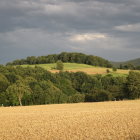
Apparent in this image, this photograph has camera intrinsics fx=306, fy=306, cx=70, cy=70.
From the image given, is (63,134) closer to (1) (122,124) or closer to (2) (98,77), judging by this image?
(1) (122,124)

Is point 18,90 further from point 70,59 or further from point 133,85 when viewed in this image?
point 70,59

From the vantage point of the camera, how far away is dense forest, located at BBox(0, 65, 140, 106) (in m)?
82.2

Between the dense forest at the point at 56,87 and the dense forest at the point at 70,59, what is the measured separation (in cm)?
4396

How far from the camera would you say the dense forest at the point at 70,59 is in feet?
531

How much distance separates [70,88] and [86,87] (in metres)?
6.25

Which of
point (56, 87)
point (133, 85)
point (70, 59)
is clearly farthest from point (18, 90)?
point (70, 59)

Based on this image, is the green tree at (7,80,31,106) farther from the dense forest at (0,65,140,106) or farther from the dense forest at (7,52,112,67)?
the dense forest at (7,52,112,67)

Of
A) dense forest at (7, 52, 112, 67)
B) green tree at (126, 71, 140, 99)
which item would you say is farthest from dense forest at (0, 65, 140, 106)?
dense forest at (7, 52, 112, 67)

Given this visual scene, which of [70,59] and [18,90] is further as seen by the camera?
[70,59]

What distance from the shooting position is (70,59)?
170 m

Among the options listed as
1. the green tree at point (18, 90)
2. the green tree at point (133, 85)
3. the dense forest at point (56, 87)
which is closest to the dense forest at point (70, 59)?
the dense forest at point (56, 87)

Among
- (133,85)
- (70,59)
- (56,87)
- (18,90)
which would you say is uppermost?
(70,59)

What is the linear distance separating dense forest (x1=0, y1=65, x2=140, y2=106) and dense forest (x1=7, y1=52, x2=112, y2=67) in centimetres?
4396

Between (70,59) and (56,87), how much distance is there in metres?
72.3
